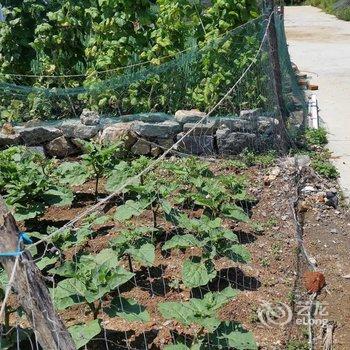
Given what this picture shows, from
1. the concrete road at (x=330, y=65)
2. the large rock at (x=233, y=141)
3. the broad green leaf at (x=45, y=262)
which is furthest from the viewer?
the concrete road at (x=330, y=65)

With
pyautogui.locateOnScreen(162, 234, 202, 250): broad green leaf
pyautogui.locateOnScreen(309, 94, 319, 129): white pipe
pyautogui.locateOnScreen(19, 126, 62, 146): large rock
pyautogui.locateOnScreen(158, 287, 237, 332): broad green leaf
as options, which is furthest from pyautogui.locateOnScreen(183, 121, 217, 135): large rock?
pyautogui.locateOnScreen(158, 287, 237, 332): broad green leaf

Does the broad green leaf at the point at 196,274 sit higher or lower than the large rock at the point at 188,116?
lower

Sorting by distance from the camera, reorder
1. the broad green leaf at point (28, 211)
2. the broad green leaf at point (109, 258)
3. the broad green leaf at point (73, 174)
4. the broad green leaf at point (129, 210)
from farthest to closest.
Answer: the broad green leaf at point (73, 174) → the broad green leaf at point (28, 211) → the broad green leaf at point (129, 210) → the broad green leaf at point (109, 258)

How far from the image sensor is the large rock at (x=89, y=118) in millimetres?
7344

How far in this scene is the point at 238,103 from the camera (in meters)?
7.28

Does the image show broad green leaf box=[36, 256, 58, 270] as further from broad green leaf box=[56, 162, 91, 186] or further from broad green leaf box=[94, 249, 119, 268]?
broad green leaf box=[56, 162, 91, 186]

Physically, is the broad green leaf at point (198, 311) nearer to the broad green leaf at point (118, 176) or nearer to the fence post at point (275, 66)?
the broad green leaf at point (118, 176)

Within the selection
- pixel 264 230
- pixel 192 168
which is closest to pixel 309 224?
pixel 264 230

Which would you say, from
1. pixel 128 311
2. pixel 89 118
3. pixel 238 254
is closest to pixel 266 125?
pixel 89 118

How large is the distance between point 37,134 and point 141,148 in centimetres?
100

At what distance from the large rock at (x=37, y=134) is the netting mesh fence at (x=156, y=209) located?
315 mm

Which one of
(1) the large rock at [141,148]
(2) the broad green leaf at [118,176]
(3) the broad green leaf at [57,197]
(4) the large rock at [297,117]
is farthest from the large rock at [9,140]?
(4) the large rock at [297,117]

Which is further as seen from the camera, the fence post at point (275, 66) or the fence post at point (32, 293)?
the fence post at point (275, 66)

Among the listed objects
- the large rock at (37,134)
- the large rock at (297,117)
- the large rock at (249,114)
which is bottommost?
the large rock at (297,117)
